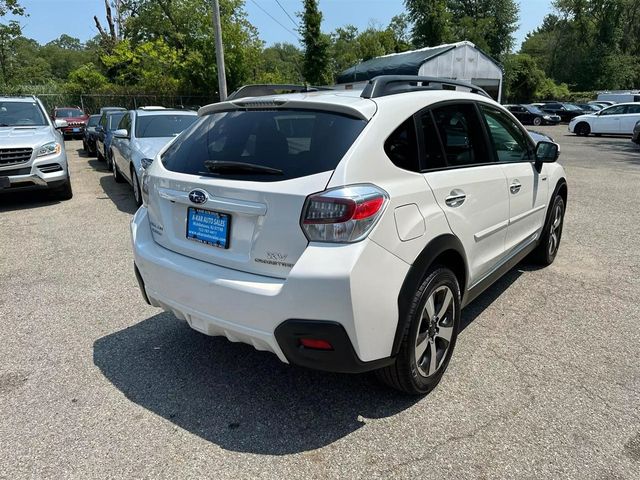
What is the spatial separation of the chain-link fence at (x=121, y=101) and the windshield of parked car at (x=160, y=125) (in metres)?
21.7

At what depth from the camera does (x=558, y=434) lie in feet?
8.16

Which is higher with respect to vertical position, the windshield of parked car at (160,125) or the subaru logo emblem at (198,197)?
the windshield of parked car at (160,125)

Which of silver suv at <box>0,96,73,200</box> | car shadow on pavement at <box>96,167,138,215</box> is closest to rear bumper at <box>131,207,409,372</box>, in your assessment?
car shadow on pavement at <box>96,167,138,215</box>

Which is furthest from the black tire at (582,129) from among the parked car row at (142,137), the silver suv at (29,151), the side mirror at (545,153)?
the silver suv at (29,151)

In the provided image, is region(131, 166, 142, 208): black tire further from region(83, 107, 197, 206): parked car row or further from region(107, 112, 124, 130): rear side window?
region(107, 112, 124, 130): rear side window

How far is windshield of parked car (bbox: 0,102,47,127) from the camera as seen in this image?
8572 mm

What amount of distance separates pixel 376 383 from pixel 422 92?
1.85 m

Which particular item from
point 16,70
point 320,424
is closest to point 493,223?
point 320,424

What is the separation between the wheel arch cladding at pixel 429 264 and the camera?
2.41 meters

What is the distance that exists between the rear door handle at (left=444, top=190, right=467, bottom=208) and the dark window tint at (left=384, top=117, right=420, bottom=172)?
0.31m

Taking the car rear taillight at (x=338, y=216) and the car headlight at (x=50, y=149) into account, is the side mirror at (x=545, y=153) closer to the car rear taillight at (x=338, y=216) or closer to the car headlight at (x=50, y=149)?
the car rear taillight at (x=338, y=216)

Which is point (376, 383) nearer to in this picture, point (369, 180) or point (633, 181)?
point (369, 180)

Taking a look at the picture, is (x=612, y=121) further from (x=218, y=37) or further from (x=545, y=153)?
(x=545, y=153)

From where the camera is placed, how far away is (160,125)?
8.74 metres
